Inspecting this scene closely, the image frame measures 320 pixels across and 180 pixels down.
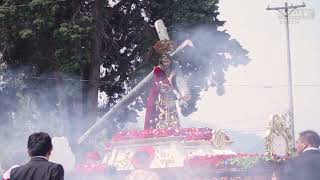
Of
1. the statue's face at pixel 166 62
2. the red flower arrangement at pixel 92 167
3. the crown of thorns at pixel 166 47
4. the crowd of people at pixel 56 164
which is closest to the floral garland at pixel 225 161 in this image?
the red flower arrangement at pixel 92 167

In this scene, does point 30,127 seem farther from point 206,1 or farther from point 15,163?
point 15,163

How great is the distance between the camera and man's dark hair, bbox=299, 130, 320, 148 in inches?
281

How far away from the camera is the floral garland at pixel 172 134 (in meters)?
15.9

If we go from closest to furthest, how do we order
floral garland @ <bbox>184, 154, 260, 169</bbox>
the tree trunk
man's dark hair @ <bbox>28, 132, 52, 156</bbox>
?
man's dark hair @ <bbox>28, 132, 52, 156</bbox>, floral garland @ <bbox>184, 154, 260, 169</bbox>, the tree trunk

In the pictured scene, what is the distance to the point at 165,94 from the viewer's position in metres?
18.3

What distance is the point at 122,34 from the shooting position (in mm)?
29250

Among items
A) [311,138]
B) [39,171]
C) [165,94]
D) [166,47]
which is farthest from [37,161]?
[166,47]

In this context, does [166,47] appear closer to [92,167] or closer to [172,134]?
[172,134]

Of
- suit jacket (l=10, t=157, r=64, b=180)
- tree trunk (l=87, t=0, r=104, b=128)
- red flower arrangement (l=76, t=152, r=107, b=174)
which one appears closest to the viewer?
suit jacket (l=10, t=157, r=64, b=180)

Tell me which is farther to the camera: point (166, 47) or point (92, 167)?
point (166, 47)

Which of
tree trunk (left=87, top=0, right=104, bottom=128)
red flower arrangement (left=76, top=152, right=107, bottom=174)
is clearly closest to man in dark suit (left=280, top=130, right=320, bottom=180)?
red flower arrangement (left=76, top=152, right=107, bottom=174)

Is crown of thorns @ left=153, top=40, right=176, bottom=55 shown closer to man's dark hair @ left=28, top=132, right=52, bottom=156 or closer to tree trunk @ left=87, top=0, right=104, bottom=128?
tree trunk @ left=87, top=0, right=104, bottom=128

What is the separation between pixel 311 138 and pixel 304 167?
1.26 feet

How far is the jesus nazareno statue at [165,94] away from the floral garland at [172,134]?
1150 millimetres
